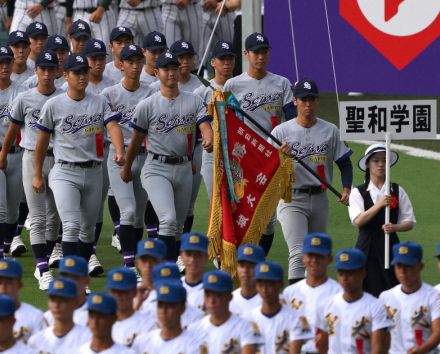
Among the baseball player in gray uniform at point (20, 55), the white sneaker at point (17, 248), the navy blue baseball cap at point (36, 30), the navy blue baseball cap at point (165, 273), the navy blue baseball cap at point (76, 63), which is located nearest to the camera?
the navy blue baseball cap at point (165, 273)

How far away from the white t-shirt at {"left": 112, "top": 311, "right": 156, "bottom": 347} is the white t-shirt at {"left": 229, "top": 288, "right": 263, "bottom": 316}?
2.13ft

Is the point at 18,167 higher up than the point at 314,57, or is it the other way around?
the point at 314,57

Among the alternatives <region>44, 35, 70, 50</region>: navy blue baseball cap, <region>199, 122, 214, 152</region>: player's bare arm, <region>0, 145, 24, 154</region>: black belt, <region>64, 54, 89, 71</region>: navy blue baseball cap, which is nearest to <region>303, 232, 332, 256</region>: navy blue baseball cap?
<region>199, 122, 214, 152</region>: player's bare arm

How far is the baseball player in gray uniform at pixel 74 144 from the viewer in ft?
47.5

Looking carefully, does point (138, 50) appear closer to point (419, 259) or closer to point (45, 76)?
point (45, 76)

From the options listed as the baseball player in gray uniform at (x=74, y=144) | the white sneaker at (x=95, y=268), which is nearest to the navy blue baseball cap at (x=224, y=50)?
the baseball player in gray uniform at (x=74, y=144)

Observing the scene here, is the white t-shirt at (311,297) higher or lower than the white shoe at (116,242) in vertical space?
lower

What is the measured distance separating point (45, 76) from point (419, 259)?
506 cm

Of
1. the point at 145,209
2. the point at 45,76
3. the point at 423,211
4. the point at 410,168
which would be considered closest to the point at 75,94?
the point at 45,76

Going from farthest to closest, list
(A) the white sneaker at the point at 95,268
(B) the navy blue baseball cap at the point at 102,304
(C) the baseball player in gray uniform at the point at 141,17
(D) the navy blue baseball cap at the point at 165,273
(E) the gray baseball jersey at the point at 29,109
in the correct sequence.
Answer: (C) the baseball player in gray uniform at the point at 141,17, (A) the white sneaker at the point at 95,268, (E) the gray baseball jersey at the point at 29,109, (D) the navy blue baseball cap at the point at 165,273, (B) the navy blue baseball cap at the point at 102,304

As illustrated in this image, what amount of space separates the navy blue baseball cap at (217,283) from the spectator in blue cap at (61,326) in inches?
33.4

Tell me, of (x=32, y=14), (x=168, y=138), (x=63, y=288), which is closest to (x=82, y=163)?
(x=168, y=138)

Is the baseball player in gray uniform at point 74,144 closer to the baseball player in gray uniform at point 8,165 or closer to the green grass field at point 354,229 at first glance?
the green grass field at point 354,229

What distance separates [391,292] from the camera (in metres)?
11.6
